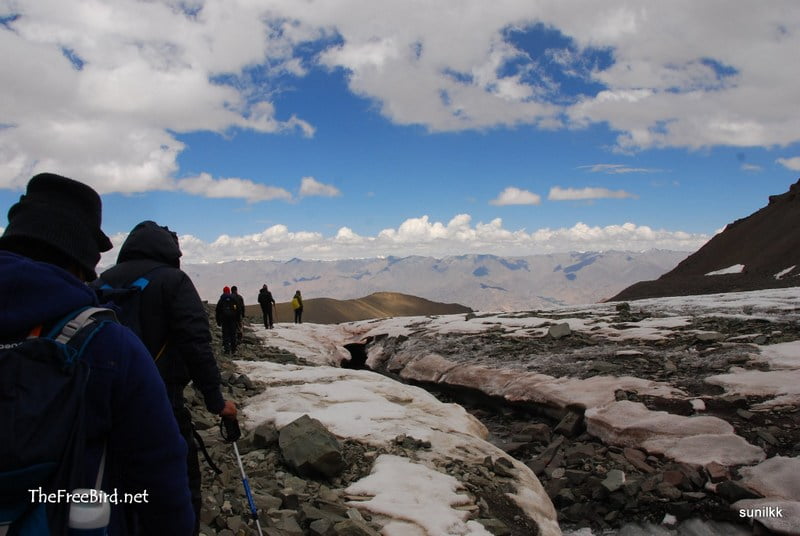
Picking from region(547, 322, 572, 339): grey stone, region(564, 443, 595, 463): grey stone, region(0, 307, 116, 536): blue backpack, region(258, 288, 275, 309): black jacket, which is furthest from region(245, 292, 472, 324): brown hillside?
region(0, 307, 116, 536): blue backpack

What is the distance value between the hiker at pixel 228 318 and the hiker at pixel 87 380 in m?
16.2

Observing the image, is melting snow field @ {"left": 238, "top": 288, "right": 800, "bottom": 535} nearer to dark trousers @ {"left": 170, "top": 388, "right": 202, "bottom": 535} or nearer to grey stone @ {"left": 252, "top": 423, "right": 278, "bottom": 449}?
grey stone @ {"left": 252, "top": 423, "right": 278, "bottom": 449}

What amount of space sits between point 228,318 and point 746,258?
272 feet

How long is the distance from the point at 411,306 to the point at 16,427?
13865 cm

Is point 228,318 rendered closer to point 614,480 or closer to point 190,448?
point 614,480

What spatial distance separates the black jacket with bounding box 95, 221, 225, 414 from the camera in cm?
444

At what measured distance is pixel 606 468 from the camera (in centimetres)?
1098

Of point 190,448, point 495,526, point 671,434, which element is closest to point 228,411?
point 190,448

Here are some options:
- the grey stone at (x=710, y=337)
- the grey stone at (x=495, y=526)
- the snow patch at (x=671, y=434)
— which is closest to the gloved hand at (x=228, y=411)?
the grey stone at (x=495, y=526)

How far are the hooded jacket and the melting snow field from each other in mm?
5140

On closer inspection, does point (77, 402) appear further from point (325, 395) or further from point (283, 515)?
point (325, 395)

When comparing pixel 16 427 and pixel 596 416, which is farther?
pixel 596 416

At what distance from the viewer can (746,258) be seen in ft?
254

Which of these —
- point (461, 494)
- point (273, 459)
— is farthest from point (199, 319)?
point (461, 494)
